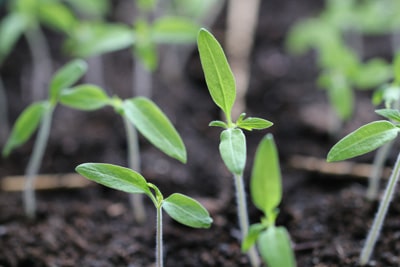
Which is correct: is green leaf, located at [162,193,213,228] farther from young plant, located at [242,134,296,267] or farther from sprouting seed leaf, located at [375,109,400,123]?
sprouting seed leaf, located at [375,109,400,123]

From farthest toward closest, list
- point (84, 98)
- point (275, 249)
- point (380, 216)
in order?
point (84, 98), point (380, 216), point (275, 249)

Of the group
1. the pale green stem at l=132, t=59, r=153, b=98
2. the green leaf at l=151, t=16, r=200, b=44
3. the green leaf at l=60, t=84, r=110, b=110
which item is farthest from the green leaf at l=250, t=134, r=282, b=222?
the pale green stem at l=132, t=59, r=153, b=98

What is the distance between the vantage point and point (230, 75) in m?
0.83

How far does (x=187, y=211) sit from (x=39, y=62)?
Result: 1192mm

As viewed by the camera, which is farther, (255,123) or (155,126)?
(155,126)

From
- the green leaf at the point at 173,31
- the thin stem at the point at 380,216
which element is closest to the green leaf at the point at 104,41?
the green leaf at the point at 173,31

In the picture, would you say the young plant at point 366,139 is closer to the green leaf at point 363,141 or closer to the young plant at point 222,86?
the green leaf at point 363,141

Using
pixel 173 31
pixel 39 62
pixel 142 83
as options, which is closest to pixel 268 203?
pixel 173 31

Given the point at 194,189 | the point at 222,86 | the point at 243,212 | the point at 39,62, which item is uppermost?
the point at 222,86

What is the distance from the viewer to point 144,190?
79 cm

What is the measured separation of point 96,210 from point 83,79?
661mm

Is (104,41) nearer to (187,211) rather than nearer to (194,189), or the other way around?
(194,189)

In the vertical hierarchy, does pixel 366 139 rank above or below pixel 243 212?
above

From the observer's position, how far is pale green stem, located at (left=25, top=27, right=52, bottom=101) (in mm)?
1679
